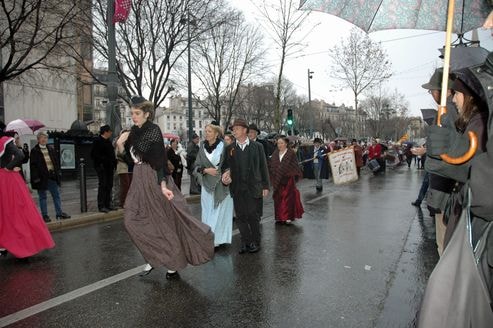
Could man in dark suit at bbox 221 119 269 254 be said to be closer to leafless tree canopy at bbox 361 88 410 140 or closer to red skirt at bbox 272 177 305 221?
red skirt at bbox 272 177 305 221

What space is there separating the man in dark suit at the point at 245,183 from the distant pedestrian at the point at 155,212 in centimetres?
123

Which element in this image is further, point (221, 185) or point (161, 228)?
point (221, 185)

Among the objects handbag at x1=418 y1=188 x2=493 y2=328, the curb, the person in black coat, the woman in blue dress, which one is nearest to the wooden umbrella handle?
handbag at x1=418 y1=188 x2=493 y2=328

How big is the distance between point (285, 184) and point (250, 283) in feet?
13.0

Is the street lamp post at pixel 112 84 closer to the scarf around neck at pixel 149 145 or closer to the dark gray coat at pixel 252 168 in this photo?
the dark gray coat at pixel 252 168

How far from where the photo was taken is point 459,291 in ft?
5.60

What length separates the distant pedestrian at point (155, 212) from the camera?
4613 millimetres

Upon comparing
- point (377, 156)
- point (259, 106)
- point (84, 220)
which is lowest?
A: point (84, 220)

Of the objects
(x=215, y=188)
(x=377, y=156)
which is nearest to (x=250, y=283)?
(x=215, y=188)

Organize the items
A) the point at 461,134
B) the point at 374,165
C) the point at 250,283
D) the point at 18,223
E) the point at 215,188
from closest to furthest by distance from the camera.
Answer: the point at 461,134 → the point at 250,283 → the point at 18,223 → the point at 215,188 → the point at 374,165

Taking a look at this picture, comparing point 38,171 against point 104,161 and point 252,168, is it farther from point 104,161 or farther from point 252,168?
point 252,168

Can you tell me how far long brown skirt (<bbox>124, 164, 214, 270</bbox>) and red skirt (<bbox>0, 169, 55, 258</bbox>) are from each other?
184cm

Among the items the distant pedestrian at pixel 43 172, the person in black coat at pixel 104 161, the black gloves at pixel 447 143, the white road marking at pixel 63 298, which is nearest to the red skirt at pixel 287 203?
the white road marking at pixel 63 298

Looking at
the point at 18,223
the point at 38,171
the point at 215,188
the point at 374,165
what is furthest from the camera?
the point at 374,165
